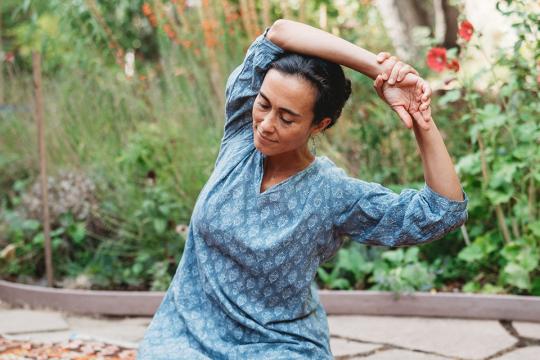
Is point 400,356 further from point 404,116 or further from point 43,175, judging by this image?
point 43,175

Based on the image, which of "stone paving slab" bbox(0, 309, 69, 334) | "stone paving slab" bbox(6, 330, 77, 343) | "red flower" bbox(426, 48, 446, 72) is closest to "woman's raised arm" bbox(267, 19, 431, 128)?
"red flower" bbox(426, 48, 446, 72)

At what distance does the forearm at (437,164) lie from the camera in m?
1.73

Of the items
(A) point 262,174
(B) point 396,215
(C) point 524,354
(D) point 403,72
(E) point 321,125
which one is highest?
(D) point 403,72

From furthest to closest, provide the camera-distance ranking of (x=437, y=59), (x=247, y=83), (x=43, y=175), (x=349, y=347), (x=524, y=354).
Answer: (x=43, y=175) < (x=437, y=59) < (x=349, y=347) < (x=524, y=354) < (x=247, y=83)

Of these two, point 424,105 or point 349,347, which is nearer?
point 424,105

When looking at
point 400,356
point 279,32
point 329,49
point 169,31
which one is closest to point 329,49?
point 329,49

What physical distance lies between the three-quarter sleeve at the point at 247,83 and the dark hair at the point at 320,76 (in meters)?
0.05

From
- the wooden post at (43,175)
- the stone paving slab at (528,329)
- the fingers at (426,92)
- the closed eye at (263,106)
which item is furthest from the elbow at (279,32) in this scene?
the wooden post at (43,175)

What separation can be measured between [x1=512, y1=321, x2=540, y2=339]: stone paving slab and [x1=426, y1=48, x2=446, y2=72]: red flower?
3.81 ft

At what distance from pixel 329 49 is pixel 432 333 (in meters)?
1.72

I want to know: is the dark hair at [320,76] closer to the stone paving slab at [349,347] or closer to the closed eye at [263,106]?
the closed eye at [263,106]

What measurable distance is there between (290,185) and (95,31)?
3735 millimetres

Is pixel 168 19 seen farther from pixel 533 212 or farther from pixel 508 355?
pixel 508 355

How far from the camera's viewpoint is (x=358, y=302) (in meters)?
3.48
